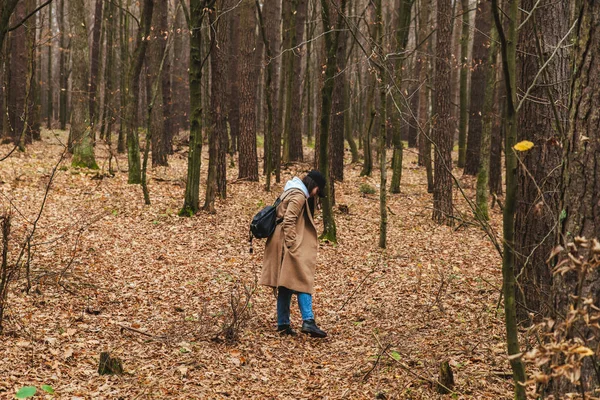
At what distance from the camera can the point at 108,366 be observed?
16.7ft

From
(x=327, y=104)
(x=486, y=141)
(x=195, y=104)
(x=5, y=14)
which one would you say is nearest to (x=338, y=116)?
(x=486, y=141)

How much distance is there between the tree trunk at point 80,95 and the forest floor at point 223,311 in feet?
8.19

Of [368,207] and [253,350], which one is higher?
[368,207]

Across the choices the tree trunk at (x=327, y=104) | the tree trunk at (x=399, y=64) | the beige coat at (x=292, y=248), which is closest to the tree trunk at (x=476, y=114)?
the tree trunk at (x=399, y=64)

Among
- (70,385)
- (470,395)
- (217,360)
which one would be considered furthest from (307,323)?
(70,385)

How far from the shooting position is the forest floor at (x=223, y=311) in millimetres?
5125

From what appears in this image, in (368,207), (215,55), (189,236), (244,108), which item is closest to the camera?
(189,236)

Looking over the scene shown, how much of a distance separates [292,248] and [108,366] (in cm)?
237

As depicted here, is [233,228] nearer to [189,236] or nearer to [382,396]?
[189,236]

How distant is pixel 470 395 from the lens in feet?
15.9

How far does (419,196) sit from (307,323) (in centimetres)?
998

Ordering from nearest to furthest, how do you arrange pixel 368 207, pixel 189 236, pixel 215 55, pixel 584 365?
1. pixel 584 365
2. pixel 189 236
3. pixel 215 55
4. pixel 368 207

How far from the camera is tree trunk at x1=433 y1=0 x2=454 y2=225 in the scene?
12.5 meters

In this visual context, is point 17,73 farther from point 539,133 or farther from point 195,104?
point 539,133
